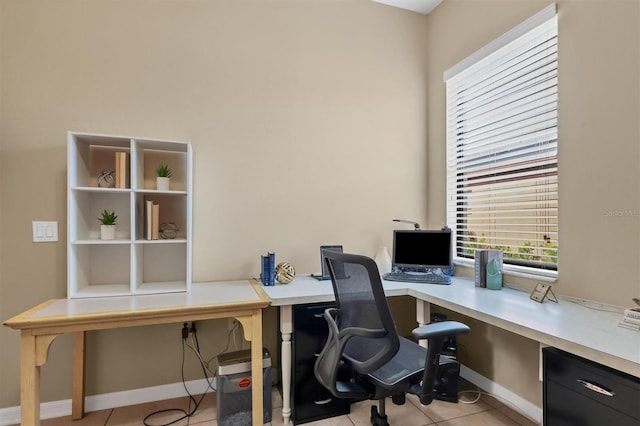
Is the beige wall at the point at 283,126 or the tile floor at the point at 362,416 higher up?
the beige wall at the point at 283,126

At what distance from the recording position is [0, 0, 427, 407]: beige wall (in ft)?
6.44

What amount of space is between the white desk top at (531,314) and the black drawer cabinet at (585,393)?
5 centimetres

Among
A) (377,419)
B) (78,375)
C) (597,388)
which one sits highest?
(597,388)

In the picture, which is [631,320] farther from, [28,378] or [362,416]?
[28,378]

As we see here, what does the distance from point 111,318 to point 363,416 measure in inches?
60.7

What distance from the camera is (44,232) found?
197 centimetres

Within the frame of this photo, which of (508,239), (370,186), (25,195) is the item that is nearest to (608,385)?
(508,239)

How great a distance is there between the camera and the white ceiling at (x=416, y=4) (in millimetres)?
2748

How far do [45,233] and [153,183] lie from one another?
2.23ft

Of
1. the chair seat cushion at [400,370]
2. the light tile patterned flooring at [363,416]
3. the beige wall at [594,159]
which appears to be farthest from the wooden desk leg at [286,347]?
the beige wall at [594,159]

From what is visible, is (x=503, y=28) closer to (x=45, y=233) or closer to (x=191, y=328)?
(x=191, y=328)

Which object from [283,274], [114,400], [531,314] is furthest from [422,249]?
[114,400]

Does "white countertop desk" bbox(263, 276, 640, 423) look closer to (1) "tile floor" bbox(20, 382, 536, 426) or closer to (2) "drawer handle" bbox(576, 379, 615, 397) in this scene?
(2) "drawer handle" bbox(576, 379, 615, 397)

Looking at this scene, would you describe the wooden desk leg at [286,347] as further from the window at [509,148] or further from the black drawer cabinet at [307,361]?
the window at [509,148]
